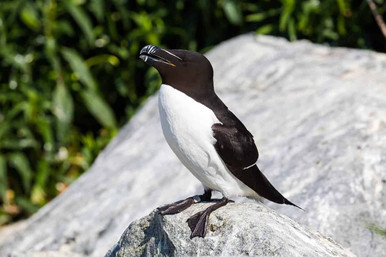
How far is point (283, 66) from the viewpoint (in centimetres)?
656

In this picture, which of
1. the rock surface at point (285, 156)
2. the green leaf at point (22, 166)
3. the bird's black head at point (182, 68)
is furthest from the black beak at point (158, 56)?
the green leaf at point (22, 166)

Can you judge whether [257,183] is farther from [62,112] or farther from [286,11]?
[62,112]

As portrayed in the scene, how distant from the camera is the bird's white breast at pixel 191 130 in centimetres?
359

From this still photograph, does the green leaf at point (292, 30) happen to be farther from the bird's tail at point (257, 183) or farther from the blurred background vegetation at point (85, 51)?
the bird's tail at point (257, 183)

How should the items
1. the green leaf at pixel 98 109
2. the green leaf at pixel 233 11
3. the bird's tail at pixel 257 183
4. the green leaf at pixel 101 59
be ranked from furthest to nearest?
the green leaf at pixel 101 59, the green leaf at pixel 98 109, the green leaf at pixel 233 11, the bird's tail at pixel 257 183

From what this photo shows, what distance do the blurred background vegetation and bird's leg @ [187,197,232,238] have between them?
151 inches

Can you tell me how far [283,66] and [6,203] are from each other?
3.26 meters

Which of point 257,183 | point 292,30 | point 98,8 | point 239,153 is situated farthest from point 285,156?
point 98,8

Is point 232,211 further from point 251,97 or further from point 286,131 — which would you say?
point 251,97

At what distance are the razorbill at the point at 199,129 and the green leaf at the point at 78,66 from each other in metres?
4.17

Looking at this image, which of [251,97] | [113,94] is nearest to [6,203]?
[113,94]

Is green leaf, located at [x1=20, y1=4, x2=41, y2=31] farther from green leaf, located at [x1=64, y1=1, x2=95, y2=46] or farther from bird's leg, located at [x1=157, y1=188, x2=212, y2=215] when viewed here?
bird's leg, located at [x1=157, y1=188, x2=212, y2=215]

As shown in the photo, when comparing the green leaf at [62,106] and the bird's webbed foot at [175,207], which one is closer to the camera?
the bird's webbed foot at [175,207]

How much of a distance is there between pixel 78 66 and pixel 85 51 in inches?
18.7
